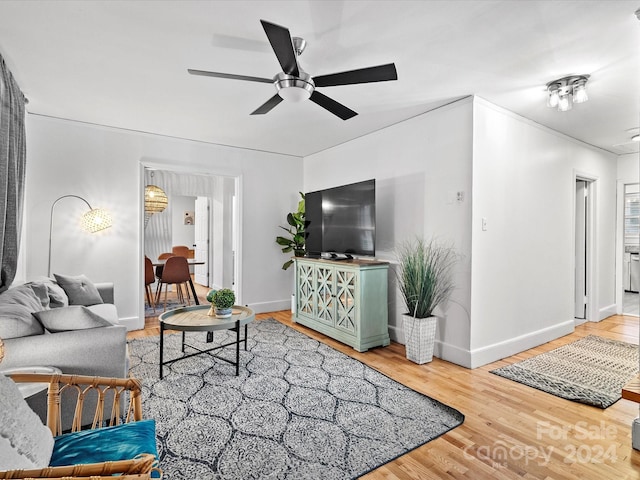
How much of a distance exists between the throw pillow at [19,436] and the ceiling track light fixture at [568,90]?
3797 millimetres

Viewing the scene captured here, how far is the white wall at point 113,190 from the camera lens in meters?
3.88

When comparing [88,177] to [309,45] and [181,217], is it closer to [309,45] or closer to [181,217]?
[309,45]

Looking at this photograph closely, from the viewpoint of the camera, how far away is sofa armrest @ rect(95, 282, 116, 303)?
12.6ft

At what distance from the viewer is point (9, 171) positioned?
275cm

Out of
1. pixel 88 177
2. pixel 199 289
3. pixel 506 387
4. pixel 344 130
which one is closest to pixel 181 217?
pixel 199 289

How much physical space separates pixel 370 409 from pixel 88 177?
158 inches

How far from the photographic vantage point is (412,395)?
259 centimetres

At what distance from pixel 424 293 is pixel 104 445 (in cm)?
269

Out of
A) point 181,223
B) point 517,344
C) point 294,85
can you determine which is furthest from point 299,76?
point 181,223

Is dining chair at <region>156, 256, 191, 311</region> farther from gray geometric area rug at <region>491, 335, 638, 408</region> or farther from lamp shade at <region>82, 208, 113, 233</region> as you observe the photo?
gray geometric area rug at <region>491, 335, 638, 408</region>

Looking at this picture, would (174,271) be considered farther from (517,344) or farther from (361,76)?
(517,344)

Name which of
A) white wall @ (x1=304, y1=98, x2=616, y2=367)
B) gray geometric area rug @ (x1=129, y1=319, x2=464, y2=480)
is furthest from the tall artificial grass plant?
gray geometric area rug @ (x1=129, y1=319, x2=464, y2=480)

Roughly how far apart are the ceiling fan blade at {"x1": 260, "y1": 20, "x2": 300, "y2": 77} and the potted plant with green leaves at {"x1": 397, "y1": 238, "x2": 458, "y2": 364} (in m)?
2.02

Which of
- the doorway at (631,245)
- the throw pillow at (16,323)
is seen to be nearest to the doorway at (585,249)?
the doorway at (631,245)
